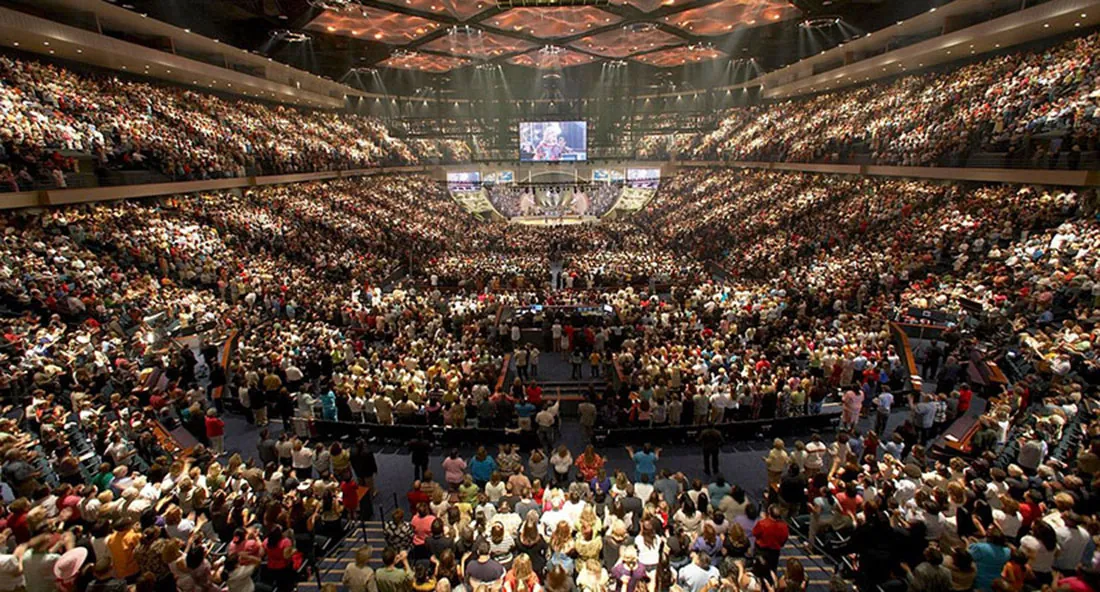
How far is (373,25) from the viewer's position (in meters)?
31.5

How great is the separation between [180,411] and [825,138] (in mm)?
35578

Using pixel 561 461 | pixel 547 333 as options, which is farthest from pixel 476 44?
pixel 561 461

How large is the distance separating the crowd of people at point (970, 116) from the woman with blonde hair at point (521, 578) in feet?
69.2

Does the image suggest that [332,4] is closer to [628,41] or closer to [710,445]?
[628,41]

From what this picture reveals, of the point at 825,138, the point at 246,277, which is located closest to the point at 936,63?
the point at 825,138

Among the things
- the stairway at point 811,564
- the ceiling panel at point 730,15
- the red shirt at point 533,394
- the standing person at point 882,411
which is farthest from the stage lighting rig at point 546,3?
the stairway at point 811,564

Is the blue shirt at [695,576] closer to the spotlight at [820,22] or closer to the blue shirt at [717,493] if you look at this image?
the blue shirt at [717,493]

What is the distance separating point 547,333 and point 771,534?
37.2 feet

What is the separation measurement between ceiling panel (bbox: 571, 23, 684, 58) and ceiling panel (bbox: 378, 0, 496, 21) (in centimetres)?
1028

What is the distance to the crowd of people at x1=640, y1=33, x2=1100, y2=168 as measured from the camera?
1773 cm

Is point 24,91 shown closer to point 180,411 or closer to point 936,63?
point 180,411

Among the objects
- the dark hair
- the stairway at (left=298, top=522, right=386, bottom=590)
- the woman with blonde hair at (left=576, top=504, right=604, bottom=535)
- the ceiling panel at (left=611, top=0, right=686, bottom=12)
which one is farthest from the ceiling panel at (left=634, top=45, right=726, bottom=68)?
the dark hair

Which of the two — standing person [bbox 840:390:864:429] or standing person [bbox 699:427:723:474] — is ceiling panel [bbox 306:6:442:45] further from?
standing person [bbox 840:390:864:429]

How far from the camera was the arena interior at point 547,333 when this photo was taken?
623 centimetres
